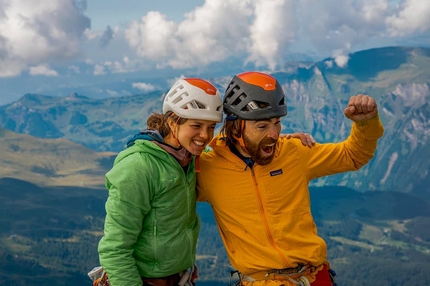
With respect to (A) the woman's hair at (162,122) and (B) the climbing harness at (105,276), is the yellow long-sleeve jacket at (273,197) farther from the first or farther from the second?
(A) the woman's hair at (162,122)

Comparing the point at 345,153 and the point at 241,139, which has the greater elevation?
the point at 241,139

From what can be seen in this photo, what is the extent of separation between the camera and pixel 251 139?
8.91m

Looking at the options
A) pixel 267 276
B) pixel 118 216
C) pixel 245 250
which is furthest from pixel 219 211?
pixel 118 216

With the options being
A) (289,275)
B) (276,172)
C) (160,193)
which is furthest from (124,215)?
(289,275)

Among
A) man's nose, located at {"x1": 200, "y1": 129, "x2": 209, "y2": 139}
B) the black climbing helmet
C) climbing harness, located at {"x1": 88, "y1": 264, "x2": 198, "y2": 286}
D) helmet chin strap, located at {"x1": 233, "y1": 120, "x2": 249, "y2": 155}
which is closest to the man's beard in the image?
helmet chin strap, located at {"x1": 233, "y1": 120, "x2": 249, "y2": 155}

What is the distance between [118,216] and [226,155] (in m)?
2.45

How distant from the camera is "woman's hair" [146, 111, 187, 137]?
857 cm

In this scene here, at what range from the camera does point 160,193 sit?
818 centimetres

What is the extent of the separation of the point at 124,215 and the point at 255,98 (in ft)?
9.88

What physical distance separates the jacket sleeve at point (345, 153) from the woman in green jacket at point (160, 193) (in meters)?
2.18

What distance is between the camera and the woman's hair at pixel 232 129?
9.09m

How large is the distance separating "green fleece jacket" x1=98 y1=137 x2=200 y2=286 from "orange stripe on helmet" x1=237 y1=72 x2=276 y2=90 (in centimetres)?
183

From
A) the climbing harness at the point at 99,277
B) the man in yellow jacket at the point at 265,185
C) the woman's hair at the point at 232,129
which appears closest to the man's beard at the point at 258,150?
the man in yellow jacket at the point at 265,185

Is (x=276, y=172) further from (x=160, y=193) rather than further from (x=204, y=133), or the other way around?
(x=160, y=193)
